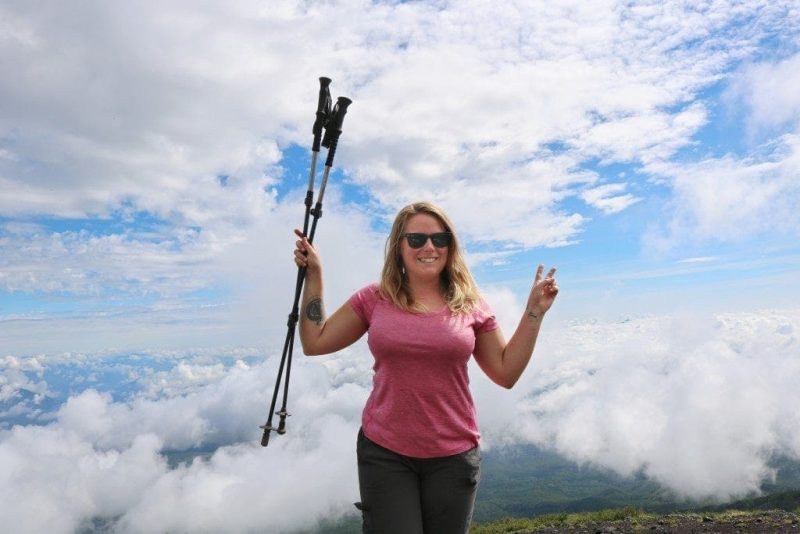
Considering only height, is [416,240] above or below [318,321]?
above

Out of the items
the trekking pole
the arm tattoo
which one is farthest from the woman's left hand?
the trekking pole

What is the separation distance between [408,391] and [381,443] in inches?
15.6

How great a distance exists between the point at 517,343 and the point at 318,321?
1.51m

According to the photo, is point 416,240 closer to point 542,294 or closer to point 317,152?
point 542,294

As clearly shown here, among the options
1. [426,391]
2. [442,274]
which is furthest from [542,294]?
[426,391]

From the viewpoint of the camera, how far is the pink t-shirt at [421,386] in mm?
3633

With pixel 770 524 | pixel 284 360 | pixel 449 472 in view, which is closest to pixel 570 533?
pixel 770 524

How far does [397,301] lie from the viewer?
3.88 metres

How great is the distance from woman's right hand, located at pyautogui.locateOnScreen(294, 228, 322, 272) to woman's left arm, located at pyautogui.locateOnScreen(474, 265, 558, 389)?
56.2 inches

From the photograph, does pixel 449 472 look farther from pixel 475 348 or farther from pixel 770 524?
pixel 770 524

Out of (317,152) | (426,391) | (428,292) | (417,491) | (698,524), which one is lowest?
(698,524)

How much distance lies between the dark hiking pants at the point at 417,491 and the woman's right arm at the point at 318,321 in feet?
2.74

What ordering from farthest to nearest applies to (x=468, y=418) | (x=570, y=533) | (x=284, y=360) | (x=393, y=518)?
(x=570, y=533)
(x=284, y=360)
(x=468, y=418)
(x=393, y=518)

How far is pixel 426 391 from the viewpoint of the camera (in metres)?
3.65
